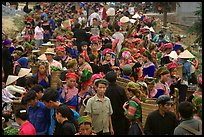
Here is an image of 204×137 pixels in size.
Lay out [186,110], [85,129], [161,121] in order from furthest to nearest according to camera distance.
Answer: [161,121]
[85,129]
[186,110]

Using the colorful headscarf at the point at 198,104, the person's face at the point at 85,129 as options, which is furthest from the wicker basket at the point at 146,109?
the person's face at the point at 85,129

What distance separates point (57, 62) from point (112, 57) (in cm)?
152

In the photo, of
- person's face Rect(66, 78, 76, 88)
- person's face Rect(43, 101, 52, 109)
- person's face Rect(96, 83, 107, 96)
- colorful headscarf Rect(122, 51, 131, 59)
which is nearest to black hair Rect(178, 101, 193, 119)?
person's face Rect(96, 83, 107, 96)

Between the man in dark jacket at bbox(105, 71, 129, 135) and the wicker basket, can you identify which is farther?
the man in dark jacket at bbox(105, 71, 129, 135)

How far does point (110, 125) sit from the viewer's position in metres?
7.80

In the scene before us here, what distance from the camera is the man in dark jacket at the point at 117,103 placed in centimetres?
824

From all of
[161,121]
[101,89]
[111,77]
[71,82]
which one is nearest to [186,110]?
[161,121]

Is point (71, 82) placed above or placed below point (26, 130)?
above

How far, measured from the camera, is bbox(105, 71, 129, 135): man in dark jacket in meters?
8.24

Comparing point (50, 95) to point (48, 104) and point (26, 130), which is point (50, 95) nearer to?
point (48, 104)

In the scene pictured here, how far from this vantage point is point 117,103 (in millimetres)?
8258

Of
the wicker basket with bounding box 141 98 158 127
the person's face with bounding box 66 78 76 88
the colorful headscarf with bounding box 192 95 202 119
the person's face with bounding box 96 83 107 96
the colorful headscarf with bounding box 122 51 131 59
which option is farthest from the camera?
the colorful headscarf with bounding box 122 51 131 59

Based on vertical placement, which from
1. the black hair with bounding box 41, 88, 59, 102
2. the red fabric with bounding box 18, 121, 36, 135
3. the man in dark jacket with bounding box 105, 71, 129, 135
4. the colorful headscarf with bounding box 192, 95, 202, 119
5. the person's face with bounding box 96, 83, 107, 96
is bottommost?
the man in dark jacket with bounding box 105, 71, 129, 135

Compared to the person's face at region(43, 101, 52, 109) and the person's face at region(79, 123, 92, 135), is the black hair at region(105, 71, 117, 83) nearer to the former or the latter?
the person's face at region(43, 101, 52, 109)
